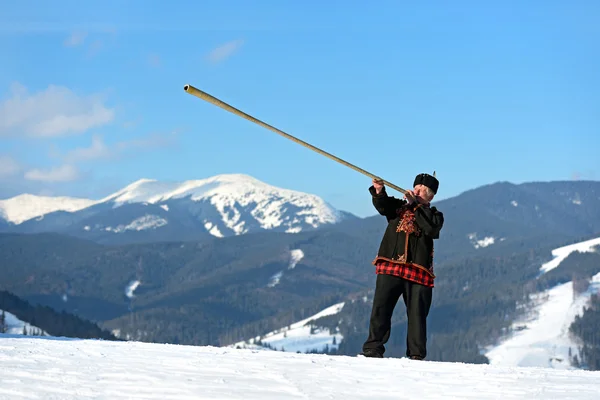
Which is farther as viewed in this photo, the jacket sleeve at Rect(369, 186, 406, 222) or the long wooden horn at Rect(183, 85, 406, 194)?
the jacket sleeve at Rect(369, 186, 406, 222)

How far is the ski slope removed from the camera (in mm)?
7469

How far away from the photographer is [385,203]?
489 inches

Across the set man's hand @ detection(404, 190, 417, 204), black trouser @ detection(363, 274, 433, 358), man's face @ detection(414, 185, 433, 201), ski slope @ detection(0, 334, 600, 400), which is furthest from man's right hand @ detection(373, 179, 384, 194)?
ski slope @ detection(0, 334, 600, 400)

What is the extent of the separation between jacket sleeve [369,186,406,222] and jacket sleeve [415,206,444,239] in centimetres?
42

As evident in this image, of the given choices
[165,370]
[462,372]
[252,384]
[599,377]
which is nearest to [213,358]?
[165,370]

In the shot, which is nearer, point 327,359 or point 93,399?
point 93,399

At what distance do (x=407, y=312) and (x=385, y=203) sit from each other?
151 centimetres

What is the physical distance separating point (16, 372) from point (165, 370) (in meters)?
1.34

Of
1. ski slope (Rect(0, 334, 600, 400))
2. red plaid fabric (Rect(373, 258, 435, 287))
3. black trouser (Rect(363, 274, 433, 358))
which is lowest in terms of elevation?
ski slope (Rect(0, 334, 600, 400))

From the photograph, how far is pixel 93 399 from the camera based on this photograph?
7.01m

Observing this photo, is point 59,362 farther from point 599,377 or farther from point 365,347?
point 599,377

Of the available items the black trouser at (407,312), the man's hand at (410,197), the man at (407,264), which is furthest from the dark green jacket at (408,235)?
the black trouser at (407,312)

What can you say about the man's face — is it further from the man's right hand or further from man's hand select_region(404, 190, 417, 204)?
the man's right hand

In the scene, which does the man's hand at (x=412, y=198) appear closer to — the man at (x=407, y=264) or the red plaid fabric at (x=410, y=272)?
the man at (x=407, y=264)
